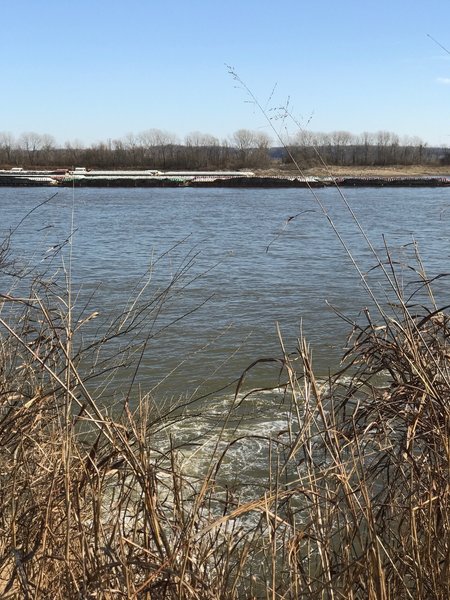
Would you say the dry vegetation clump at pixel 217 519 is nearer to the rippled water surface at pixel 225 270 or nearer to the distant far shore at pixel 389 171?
the rippled water surface at pixel 225 270

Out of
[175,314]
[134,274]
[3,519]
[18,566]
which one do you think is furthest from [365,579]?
[134,274]

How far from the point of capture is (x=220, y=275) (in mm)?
18984

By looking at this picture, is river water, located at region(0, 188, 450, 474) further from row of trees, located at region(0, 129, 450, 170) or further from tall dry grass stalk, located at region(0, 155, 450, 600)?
row of trees, located at region(0, 129, 450, 170)

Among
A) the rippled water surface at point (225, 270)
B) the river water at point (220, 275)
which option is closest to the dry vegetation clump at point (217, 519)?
the rippled water surface at point (225, 270)

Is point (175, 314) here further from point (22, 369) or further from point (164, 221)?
point (164, 221)

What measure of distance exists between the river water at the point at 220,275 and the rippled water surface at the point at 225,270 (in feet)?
0.12

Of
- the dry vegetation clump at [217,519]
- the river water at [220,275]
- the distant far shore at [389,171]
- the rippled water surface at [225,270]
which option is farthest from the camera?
the distant far shore at [389,171]

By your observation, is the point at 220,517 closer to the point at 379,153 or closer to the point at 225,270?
the point at 225,270

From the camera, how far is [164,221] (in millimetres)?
38219

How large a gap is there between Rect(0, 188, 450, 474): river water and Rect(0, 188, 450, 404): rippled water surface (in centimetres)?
4

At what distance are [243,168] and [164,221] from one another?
77.6m

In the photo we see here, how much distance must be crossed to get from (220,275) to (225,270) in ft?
3.36

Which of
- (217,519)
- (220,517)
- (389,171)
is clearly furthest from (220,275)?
(389,171)

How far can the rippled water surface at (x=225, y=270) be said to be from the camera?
33.3 ft
